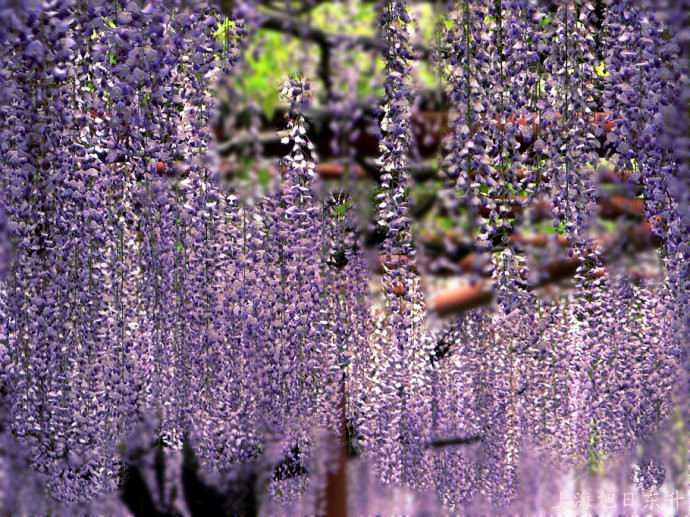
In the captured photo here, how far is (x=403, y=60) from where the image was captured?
5.60 metres

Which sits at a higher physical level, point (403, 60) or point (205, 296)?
point (403, 60)

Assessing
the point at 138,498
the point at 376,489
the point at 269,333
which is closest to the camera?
the point at 269,333

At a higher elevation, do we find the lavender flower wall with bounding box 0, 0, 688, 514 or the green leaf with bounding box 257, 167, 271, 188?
the lavender flower wall with bounding box 0, 0, 688, 514

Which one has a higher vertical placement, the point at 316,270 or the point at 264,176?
the point at 316,270

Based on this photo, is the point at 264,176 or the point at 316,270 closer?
the point at 264,176

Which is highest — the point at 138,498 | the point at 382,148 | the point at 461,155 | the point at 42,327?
the point at 382,148

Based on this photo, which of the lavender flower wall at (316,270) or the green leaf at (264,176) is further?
the lavender flower wall at (316,270)

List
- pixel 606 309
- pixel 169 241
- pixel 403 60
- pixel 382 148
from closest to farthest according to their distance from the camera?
1. pixel 403 60
2. pixel 382 148
3. pixel 169 241
4. pixel 606 309

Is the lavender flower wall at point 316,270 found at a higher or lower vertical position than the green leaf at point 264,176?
higher

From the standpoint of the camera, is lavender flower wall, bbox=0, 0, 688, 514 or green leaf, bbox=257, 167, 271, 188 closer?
green leaf, bbox=257, 167, 271, 188

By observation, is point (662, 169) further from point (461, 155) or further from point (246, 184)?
point (246, 184)

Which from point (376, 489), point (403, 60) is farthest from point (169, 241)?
point (376, 489)

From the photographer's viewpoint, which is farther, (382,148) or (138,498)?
(138,498)

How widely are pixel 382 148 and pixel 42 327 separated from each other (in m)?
2.38
